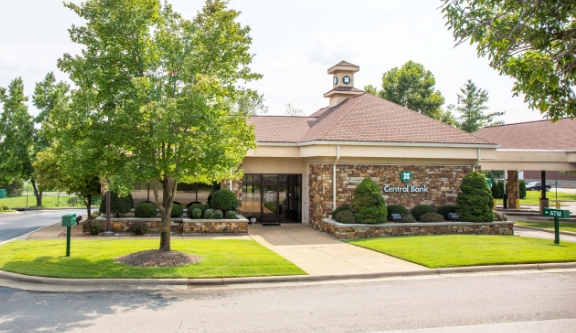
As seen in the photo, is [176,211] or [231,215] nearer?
[231,215]

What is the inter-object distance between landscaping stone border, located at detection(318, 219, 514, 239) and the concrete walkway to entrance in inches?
18.5

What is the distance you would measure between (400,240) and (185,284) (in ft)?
29.8

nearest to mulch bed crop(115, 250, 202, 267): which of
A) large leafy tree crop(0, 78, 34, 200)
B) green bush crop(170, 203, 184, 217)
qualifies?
green bush crop(170, 203, 184, 217)

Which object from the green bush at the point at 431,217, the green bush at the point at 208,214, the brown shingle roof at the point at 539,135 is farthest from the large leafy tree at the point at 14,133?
the brown shingle roof at the point at 539,135

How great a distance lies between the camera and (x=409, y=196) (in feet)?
69.3

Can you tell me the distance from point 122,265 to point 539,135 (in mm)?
28046

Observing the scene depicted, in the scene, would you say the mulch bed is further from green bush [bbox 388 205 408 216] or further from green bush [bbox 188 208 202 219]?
green bush [bbox 388 205 408 216]

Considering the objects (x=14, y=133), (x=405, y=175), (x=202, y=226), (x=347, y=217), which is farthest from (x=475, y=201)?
(x=14, y=133)

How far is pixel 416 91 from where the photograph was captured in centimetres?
4312

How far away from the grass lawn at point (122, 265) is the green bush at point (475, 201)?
9.77m

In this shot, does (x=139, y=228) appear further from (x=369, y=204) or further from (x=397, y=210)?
(x=397, y=210)

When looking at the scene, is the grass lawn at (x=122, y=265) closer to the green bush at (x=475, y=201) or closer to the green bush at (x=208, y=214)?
the green bush at (x=208, y=214)

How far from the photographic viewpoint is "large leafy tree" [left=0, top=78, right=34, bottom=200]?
39625 millimetres

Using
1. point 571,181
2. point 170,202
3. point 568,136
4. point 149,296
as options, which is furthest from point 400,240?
point 571,181
